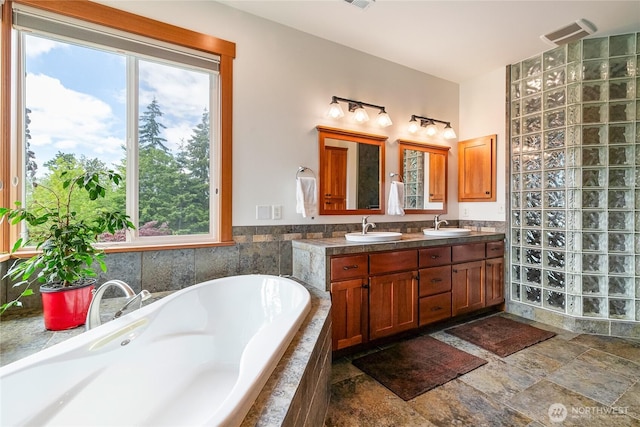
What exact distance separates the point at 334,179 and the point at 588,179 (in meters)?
2.22

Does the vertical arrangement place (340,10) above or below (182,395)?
above

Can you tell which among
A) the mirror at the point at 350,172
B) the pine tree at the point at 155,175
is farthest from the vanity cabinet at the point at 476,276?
the pine tree at the point at 155,175

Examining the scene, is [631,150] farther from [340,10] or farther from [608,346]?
[340,10]

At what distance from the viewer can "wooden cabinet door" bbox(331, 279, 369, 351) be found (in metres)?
2.06

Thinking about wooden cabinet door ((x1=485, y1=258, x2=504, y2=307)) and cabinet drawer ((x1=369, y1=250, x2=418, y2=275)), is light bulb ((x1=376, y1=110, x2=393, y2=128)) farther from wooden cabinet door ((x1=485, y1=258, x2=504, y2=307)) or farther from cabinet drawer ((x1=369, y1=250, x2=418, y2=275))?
wooden cabinet door ((x1=485, y1=258, x2=504, y2=307))

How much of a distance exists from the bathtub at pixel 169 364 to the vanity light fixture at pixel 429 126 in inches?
87.2

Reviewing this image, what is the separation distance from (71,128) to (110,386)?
1524 mm

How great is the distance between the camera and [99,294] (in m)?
1.31

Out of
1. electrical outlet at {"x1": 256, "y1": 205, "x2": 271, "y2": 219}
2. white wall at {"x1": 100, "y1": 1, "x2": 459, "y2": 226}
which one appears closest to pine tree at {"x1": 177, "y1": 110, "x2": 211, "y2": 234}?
white wall at {"x1": 100, "y1": 1, "x2": 459, "y2": 226}

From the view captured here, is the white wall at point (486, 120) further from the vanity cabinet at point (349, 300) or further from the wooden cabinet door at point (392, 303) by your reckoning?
the vanity cabinet at point (349, 300)

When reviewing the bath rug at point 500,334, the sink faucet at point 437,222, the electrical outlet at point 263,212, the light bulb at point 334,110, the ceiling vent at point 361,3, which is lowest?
the bath rug at point 500,334

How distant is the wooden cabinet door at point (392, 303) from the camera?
2.22 meters

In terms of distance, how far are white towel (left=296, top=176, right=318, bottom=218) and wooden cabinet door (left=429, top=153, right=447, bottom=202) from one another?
1.56 m

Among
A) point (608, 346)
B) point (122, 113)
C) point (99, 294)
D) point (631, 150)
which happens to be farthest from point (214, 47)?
point (608, 346)
